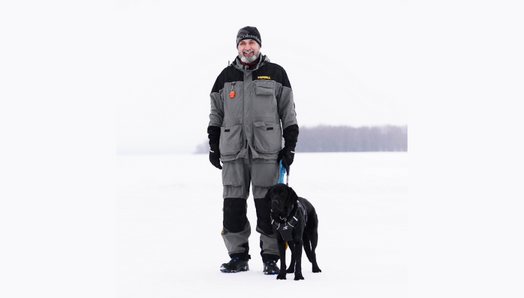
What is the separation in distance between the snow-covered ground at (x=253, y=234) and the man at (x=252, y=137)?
0.96ft

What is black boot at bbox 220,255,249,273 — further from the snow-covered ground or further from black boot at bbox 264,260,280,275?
black boot at bbox 264,260,280,275

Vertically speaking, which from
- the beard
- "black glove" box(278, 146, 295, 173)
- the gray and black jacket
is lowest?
"black glove" box(278, 146, 295, 173)

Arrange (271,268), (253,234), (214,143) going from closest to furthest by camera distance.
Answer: (271,268)
(214,143)
(253,234)

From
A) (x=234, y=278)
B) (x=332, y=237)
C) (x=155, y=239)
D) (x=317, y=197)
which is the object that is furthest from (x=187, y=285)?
(x=317, y=197)

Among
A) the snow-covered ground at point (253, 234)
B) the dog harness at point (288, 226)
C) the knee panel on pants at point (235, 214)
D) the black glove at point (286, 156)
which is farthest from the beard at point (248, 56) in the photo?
the snow-covered ground at point (253, 234)

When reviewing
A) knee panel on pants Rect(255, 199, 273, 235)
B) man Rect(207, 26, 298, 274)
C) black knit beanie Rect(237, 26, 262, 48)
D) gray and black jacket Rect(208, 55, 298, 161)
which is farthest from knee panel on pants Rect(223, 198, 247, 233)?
black knit beanie Rect(237, 26, 262, 48)

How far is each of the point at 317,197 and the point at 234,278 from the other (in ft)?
18.0

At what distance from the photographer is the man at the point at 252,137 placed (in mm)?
3682

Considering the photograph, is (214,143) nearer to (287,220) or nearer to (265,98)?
(265,98)

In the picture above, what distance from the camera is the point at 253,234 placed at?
5383 millimetres

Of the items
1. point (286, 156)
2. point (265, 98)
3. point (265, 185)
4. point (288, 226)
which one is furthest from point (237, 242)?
point (265, 98)

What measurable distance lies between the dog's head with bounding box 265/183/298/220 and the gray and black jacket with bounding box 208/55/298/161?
1.59 ft

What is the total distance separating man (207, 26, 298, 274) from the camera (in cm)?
368

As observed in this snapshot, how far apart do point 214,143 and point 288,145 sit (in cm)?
63
